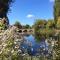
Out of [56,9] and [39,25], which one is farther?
[56,9]

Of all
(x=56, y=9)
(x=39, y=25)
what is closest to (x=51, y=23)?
(x=56, y=9)

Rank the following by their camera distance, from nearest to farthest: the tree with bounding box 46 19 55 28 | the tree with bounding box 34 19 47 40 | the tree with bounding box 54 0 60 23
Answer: the tree with bounding box 34 19 47 40 → the tree with bounding box 54 0 60 23 → the tree with bounding box 46 19 55 28

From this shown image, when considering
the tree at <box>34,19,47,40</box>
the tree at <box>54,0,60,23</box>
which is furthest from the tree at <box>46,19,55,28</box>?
the tree at <box>54,0,60,23</box>

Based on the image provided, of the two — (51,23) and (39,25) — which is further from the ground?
(51,23)

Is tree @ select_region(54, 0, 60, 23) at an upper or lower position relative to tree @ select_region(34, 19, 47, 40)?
upper

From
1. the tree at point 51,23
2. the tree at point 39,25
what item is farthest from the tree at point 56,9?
the tree at point 39,25

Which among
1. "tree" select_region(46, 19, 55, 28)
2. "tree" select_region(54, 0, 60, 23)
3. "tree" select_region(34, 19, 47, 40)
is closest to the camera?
"tree" select_region(34, 19, 47, 40)

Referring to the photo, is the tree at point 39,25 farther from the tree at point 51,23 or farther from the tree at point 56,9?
the tree at point 56,9

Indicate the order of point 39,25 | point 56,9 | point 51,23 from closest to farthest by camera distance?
point 39,25
point 56,9
point 51,23

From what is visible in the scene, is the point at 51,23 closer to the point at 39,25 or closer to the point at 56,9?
the point at 56,9

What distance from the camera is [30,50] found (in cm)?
787

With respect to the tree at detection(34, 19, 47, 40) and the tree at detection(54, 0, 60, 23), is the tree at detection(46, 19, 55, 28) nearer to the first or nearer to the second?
the tree at detection(34, 19, 47, 40)

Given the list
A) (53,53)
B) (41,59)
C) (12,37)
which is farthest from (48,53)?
(12,37)

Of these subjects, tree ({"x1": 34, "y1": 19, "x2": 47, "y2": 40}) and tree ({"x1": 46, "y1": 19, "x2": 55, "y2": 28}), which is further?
tree ({"x1": 46, "y1": 19, "x2": 55, "y2": 28})
